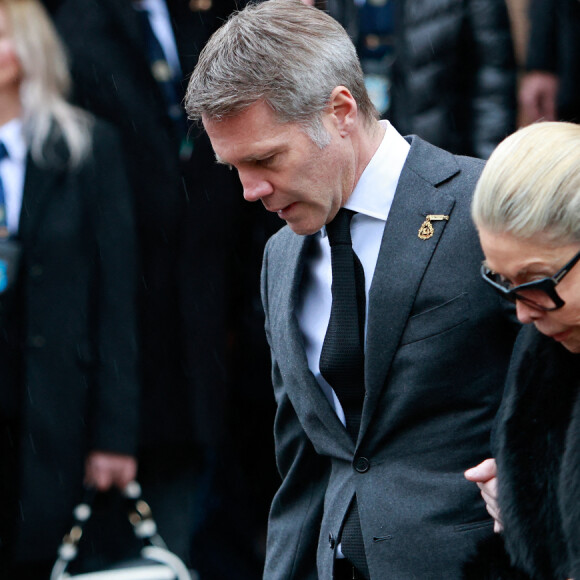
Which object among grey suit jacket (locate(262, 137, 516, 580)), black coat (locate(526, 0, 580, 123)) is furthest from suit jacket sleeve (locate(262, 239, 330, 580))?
black coat (locate(526, 0, 580, 123))

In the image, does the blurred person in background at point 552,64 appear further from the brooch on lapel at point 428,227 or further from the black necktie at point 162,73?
the brooch on lapel at point 428,227

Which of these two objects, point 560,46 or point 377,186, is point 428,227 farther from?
point 560,46

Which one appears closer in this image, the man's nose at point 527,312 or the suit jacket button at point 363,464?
the man's nose at point 527,312

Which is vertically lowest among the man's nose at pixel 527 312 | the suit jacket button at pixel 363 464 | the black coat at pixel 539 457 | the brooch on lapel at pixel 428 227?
the suit jacket button at pixel 363 464

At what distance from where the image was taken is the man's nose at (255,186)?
2672 mm

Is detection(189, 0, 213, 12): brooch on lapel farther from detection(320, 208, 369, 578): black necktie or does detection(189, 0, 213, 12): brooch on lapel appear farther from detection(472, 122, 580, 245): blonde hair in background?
detection(472, 122, 580, 245): blonde hair in background

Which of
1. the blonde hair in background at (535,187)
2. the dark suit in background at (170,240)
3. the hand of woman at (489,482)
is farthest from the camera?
the dark suit in background at (170,240)

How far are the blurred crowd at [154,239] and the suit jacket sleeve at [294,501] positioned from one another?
144 cm

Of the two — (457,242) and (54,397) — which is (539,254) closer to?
(457,242)

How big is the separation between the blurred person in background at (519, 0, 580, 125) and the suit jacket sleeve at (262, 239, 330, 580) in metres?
2.09

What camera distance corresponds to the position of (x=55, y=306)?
4281 millimetres

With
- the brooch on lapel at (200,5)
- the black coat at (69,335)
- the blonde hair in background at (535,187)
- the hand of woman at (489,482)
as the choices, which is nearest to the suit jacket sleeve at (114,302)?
the black coat at (69,335)

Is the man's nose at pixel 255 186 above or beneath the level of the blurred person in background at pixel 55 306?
above

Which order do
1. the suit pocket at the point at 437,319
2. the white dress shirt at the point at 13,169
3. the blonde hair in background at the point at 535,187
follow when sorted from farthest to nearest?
1. the white dress shirt at the point at 13,169
2. the suit pocket at the point at 437,319
3. the blonde hair in background at the point at 535,187
